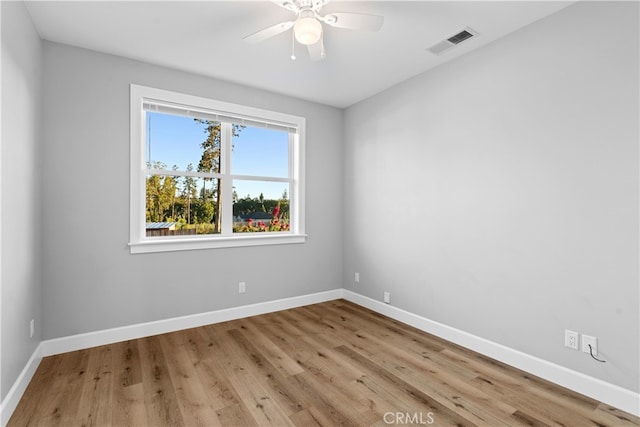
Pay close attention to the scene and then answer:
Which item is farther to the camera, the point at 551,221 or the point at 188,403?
Result: the point at 551,221

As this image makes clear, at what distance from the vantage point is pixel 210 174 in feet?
11.4

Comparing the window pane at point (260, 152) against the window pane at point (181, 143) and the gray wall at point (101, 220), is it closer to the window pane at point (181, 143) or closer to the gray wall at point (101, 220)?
the window pane at point (181, 143)

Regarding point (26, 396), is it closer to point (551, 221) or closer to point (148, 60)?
point (148, 60)

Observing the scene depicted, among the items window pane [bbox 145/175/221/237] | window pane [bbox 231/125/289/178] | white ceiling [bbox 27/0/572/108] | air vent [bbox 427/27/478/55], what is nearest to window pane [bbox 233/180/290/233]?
window pane [bbox 231/125/289/178]

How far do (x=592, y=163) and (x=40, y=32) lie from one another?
4170mm

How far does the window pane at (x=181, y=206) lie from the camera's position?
319cm

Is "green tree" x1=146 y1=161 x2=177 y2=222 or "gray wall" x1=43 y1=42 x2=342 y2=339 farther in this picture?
"green tree" x1=146 y1=161 x2=177 y2=222

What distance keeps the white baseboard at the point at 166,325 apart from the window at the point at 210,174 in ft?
2.35

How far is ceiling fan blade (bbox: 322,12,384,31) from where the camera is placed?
1.90 m

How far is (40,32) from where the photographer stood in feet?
8.20

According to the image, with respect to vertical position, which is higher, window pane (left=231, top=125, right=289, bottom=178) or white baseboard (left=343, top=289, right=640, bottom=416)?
window pane (left=231, top=125, right=289, bottom=178)

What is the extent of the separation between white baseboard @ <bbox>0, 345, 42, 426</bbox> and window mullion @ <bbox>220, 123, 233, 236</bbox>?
182 cm

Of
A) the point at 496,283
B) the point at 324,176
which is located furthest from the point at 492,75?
the point at 324,176

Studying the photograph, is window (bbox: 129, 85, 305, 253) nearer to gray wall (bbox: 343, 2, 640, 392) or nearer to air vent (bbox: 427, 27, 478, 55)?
gray wall (bbox: 343, 2, 640, 392)
